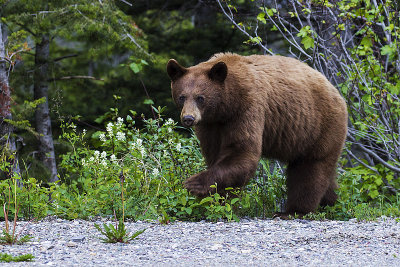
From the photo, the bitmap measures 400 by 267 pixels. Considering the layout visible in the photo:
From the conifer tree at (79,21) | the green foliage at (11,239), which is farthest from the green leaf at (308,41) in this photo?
the green foliage at (11,239)

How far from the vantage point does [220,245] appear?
4504 millimetres

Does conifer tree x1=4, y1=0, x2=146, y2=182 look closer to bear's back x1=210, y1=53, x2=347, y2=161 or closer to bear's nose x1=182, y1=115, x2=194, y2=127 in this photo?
bear's back x1=210, y1=53, x2=347, y2=161

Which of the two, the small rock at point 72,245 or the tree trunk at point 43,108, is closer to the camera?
the small rock at point 72,245

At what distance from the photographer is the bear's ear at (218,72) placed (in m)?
5.73

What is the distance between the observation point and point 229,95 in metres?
5.82

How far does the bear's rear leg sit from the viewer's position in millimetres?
6547

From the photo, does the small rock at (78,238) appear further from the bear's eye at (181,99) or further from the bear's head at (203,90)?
the bear's eye at (181,99)

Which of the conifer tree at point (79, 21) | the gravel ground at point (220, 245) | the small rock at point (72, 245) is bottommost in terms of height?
the gravel ground at point (220, 245)

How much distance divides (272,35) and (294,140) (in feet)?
18.9

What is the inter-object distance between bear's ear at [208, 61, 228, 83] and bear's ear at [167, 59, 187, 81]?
282mm

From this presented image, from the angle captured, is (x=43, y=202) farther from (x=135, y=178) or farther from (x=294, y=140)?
(x=294, y=140)

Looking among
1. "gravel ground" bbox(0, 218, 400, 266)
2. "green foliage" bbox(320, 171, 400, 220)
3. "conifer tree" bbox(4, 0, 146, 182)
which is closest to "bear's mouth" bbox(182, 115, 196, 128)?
"gravel ground" bbox(0, 218, 400, 266)

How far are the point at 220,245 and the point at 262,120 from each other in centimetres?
176

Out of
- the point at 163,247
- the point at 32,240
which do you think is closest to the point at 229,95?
the point at 163,247
